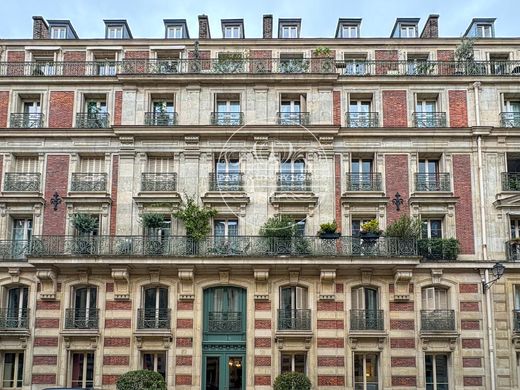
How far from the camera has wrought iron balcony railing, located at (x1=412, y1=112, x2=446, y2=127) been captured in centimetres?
2709

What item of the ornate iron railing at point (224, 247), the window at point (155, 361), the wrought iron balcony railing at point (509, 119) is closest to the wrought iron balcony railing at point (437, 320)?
the ornate iron railing at point (224, 247)

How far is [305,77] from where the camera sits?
27.2 metres

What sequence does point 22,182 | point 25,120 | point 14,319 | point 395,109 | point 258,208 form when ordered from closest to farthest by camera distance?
1. point 14,319
2. point 258,208
3. point 22,182
4. point 395,109
5. point 25,120

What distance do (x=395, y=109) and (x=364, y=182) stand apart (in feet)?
10.7

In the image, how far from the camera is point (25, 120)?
89.9 ft

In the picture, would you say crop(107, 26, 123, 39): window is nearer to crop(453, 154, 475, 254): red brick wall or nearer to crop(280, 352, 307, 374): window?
crop(453, 154, 475, 254): red brick wall

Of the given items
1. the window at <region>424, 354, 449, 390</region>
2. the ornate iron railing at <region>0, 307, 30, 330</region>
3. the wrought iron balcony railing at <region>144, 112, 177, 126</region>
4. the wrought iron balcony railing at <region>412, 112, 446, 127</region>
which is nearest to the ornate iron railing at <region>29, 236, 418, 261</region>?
the ornate iron railing at <region>0, 307, 30, 330</region>

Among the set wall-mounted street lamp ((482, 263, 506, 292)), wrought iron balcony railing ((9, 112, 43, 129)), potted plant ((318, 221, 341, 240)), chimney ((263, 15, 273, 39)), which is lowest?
wall-mounted street lamp ((482, 263, 506, 292))

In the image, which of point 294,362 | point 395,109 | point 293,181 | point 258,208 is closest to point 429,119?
point 395,109

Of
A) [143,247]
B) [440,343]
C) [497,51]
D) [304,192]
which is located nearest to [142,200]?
[143,247]

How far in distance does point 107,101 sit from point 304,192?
28.2 ft

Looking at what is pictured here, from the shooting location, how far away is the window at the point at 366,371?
24.9 m

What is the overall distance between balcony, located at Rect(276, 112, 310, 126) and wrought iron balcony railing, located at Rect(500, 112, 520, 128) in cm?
748

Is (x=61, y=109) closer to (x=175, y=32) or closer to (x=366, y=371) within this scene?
(x=175, y=32)
